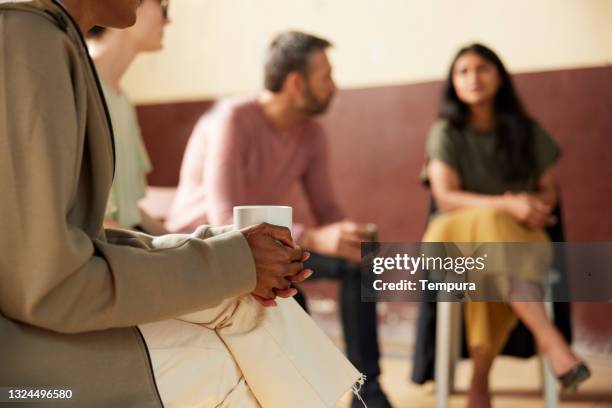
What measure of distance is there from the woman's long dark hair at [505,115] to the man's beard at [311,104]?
0.37 m

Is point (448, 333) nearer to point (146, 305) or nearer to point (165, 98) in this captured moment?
point (146, 305)

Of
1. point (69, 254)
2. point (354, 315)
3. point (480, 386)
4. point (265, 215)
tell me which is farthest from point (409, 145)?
point (69, 254)

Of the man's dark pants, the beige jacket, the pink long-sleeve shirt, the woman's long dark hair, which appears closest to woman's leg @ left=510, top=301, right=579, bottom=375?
the man's dark pants

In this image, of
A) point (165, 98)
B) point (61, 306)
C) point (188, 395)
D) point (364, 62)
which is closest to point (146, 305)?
point (61, 306)

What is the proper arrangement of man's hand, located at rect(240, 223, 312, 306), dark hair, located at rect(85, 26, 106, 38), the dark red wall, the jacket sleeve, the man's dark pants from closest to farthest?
the jacket sleeve < man's hand, located at rect(240, 223, 312, 306) < dark hair, located at rect(85, 26, 106, 38) < the man's dark pants < the dark red wall

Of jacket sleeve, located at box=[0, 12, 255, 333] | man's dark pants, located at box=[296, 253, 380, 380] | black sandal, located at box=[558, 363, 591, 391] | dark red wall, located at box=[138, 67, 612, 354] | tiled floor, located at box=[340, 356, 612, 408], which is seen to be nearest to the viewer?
jacket sleeve, located at box=[0, 12, 255, 333]

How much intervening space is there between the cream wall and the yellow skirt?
1.11 meters

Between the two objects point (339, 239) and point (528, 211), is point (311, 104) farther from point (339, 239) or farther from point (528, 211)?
point (528, 211)

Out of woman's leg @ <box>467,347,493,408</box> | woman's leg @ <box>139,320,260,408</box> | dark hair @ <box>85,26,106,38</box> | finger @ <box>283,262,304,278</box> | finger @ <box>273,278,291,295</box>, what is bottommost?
woman's leg @ <box>467,347,493,408</box>

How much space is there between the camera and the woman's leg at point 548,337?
2035 millimetres

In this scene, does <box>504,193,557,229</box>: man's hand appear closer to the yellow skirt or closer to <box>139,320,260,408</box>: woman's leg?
the yellow skirt

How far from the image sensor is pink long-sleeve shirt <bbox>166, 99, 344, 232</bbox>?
226cm

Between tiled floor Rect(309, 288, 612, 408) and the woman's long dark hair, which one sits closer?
tiled floor Rect(309, 288, 612, 408)

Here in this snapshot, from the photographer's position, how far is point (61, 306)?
2.39 ft
